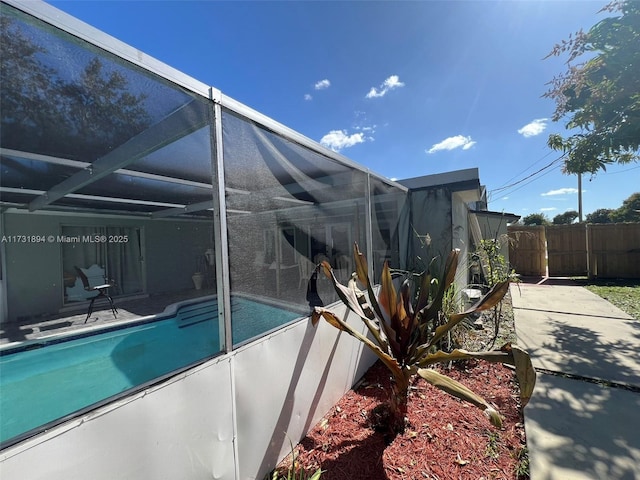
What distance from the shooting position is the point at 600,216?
29.5 meters

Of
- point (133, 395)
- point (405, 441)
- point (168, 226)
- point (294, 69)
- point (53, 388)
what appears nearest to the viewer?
point (133, 395)

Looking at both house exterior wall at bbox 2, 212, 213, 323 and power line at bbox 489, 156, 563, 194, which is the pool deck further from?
power line at bbox 489, 156, 563, 194

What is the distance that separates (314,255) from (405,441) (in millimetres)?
2017


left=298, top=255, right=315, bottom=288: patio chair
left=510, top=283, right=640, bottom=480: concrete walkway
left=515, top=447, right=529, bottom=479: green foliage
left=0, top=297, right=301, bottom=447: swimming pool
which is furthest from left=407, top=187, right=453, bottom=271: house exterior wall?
left=0, top=297, right=301, bottom=447: swimming pool

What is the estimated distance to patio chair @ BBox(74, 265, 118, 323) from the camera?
→ 2033 millimetres

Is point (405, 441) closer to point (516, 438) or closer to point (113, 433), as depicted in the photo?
point (516, 438)

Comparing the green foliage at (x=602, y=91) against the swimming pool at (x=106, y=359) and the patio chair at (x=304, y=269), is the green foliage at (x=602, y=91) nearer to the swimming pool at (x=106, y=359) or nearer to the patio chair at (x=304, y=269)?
the patio chair at (x=304, y=269)

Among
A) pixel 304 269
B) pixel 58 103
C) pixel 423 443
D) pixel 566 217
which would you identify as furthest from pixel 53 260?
pixel 566 217

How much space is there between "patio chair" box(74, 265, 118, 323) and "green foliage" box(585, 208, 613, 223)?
40350 mm

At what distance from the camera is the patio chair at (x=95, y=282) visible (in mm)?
2033

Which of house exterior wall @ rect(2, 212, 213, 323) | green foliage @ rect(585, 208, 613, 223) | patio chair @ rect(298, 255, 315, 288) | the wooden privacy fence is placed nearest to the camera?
house exterior wall @ rect(2, 212, 213, 323)

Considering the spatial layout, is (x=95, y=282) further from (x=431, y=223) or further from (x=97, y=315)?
(x=431, y=223)

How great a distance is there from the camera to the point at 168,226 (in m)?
3.10

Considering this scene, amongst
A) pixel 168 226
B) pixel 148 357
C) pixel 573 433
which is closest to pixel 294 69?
pixel 168 226
